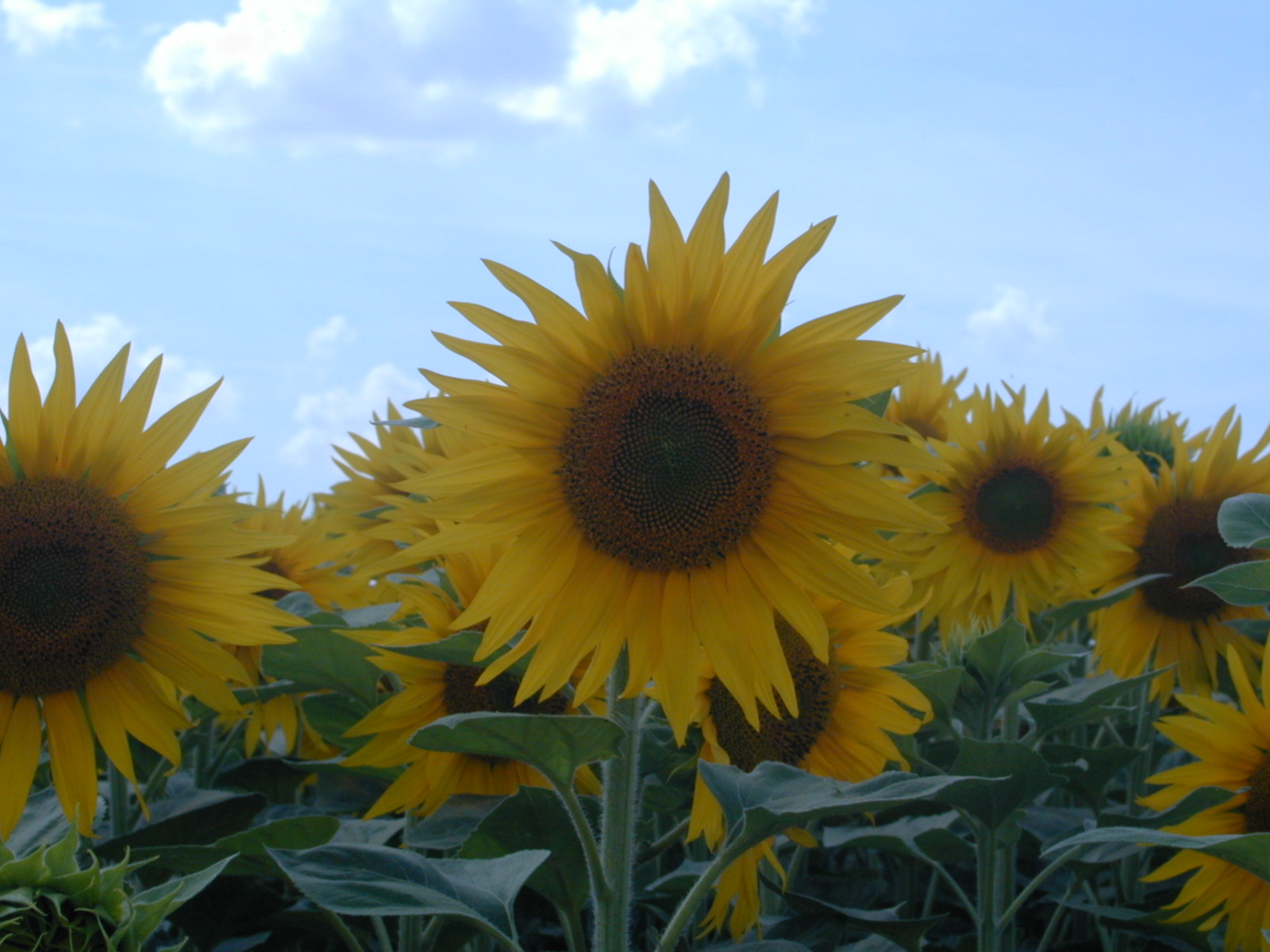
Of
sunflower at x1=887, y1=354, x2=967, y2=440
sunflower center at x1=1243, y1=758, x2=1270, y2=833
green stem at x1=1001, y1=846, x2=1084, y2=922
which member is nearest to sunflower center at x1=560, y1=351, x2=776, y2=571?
green stem at x1=1001, y1=846, x2=1084, y2=922

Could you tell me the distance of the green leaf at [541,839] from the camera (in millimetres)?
2193

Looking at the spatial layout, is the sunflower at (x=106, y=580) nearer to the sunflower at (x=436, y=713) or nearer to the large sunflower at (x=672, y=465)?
the sunflower at (x=436, y=713)

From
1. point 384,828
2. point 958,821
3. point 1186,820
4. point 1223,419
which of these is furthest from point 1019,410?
point 384,828

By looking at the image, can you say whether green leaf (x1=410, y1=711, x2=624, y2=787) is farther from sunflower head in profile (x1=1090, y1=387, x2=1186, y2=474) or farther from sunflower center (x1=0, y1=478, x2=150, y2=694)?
sunflower head in profile (x1=1090, y1=387, x2=1186, y2=474)

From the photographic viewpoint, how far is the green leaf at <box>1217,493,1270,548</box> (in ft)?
7.05

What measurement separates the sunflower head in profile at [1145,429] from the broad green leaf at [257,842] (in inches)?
162

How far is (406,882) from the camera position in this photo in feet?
5.70

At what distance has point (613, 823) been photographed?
6.57 ft

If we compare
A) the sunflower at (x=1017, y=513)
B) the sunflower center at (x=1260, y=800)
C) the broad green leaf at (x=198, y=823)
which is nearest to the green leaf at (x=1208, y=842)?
the sunflower center at (x=1260, y=800)

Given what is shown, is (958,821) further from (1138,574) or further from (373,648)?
(373,648)

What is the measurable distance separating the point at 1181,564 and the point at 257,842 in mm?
3234

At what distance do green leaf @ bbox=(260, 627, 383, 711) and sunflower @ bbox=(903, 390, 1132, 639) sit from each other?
2281 mm

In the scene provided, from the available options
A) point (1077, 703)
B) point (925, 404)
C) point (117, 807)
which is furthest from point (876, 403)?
point (925, 404)

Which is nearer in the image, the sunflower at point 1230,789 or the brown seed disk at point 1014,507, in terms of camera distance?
the sunflower at point 1230,789
